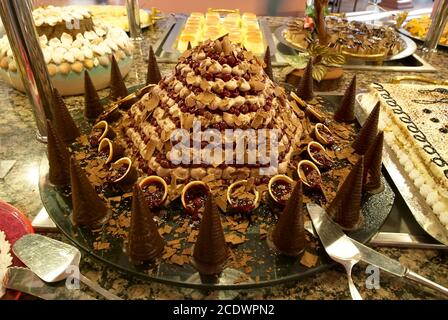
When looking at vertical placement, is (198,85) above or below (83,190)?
above

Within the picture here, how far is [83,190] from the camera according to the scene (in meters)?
1.05

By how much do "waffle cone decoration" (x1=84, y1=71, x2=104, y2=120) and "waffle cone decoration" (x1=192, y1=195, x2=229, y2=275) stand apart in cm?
99

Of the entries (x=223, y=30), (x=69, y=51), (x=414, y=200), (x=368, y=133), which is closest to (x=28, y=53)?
(x=69, y=51)

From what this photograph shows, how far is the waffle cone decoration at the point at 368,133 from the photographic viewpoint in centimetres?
144

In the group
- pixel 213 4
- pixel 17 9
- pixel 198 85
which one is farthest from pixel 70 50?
pixel 213 4

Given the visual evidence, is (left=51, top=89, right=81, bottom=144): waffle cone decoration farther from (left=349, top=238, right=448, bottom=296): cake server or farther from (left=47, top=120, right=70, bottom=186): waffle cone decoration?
(left=349, top=238, right=448, bottom=296): cake server

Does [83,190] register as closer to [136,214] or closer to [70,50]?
[136,214]

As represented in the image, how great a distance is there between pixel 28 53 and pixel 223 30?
6.14 ft

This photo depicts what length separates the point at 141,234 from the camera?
0.95m

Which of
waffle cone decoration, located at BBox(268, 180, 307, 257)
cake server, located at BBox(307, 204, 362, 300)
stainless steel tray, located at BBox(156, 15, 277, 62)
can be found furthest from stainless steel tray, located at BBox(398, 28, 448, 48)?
waffle cone decoration, located at BBox(268, 180, 307, 257)

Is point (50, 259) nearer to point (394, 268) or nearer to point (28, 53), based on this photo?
point (28, 53)

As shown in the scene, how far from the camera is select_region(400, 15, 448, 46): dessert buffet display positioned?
2974mm

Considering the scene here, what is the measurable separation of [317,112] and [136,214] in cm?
114

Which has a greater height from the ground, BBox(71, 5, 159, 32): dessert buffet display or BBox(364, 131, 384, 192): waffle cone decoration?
BBox(71, 5, 159, 32): dessert buffet display
